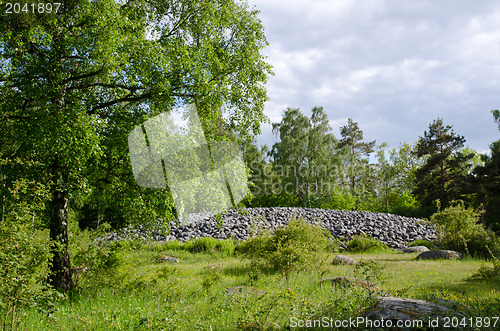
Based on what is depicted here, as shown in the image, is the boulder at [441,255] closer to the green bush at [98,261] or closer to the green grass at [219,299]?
→ the green grass at [219,299]

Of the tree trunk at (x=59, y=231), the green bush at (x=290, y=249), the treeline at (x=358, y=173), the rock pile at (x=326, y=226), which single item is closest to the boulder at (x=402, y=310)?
the green bush at (x=290, y=249)

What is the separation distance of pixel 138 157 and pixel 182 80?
1.78 metres

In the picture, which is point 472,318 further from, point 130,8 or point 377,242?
point 377,242

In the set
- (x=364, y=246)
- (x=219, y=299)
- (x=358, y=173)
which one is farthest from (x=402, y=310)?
(x=358, y=173)

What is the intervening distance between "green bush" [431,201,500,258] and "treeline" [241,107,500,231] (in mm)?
8142

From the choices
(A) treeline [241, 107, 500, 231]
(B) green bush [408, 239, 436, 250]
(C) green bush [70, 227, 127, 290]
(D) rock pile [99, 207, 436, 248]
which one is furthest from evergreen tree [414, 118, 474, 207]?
(C) green bush [70, 227, 127, 290]

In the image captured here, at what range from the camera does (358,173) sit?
121 ft

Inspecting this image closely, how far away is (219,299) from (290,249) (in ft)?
5.93

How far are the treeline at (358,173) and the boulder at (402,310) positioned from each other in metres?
18.2

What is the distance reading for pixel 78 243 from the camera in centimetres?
671

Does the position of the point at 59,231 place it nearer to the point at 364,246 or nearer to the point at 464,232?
the point at 364,246

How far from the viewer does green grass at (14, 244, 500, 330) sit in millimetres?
4207

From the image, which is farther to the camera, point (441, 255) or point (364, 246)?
point (364, 246)

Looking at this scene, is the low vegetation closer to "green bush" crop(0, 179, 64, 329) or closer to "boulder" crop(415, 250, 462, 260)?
"green bush" crop(0, 179, 64, 329)
